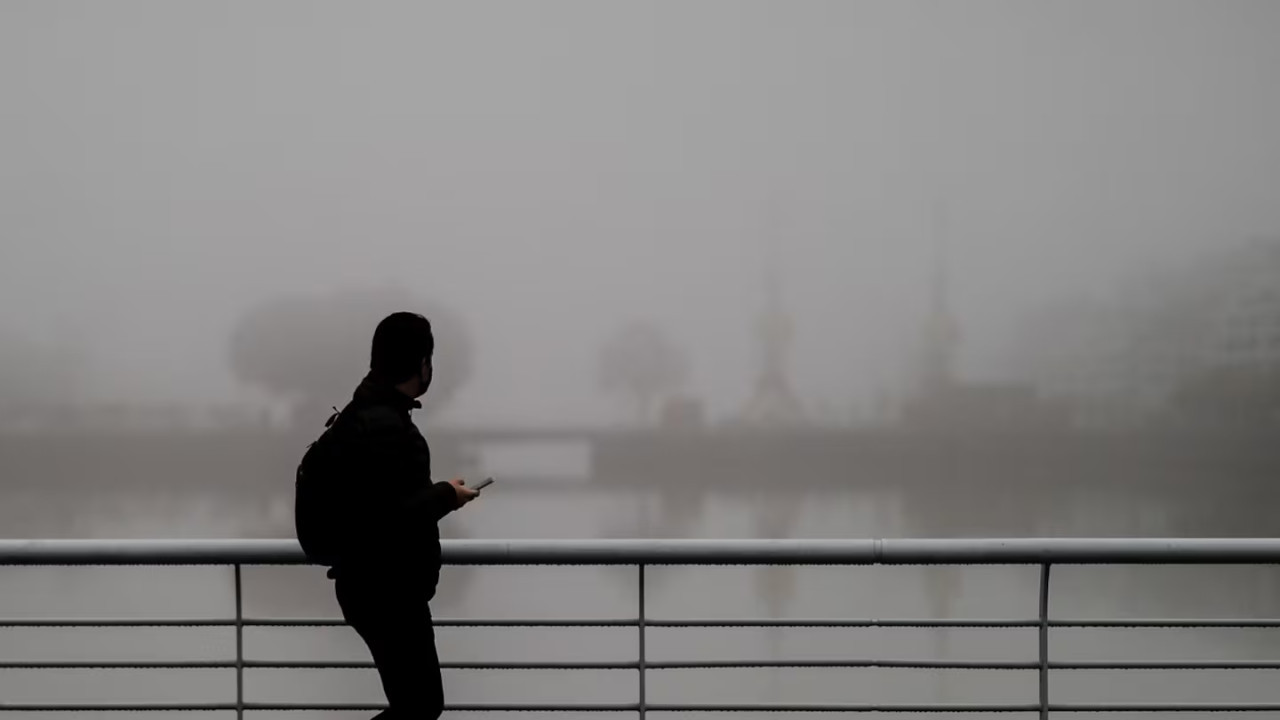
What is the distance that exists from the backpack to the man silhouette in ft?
0.05

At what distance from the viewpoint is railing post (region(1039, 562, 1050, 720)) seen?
244cm

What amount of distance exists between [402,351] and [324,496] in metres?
0.29

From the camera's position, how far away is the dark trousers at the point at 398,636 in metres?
1.99

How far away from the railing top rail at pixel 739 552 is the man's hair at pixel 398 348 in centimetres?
44

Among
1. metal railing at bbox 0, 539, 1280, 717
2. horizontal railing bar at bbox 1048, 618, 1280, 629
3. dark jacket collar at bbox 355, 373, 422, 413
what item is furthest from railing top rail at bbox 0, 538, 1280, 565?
dark jacket collar at bbox 355, 373, 422, 413

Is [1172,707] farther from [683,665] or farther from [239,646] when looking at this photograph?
[239,646]

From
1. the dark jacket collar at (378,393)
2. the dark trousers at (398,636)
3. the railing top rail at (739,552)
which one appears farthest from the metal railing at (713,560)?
the dark jacket collar at (378,393)

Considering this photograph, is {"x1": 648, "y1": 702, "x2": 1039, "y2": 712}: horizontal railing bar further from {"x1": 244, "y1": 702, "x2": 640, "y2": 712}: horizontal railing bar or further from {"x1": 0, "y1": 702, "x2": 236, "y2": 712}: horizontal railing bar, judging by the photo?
{"x1": 0, "y1": 702, "x2": 236, "y2": 712}: horizontal railing bar

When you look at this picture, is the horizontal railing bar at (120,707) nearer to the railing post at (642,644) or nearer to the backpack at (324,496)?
the backpack at (324,496)

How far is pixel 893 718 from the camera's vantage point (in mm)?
2633

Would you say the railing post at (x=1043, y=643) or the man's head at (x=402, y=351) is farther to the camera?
the railing post at (x=1043, y=643)

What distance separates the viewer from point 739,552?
7.40 ft

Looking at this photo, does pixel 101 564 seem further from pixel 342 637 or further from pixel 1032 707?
pixel 1032 707

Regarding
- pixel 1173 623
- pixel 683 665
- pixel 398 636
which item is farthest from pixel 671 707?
pixel 1173 623
